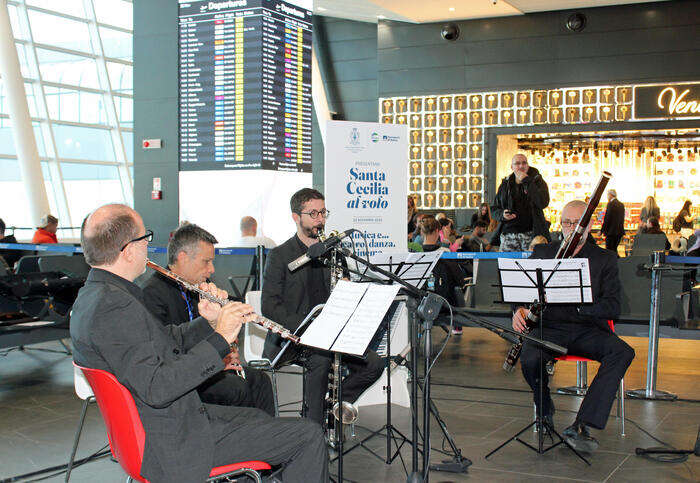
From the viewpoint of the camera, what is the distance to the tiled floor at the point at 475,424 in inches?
161

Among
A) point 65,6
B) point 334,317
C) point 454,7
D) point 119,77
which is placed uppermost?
point 65,6

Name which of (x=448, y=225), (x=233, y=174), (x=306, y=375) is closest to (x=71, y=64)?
(x=233, y=174)

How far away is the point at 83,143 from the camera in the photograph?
14.9 meters

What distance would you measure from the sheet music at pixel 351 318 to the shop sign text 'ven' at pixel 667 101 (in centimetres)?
1080

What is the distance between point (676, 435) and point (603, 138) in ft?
→ 29.2

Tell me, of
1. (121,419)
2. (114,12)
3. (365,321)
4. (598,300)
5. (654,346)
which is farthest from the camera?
(114,12)

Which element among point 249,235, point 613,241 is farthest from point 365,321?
point 613,241

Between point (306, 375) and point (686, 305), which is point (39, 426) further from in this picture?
point (686, 305)

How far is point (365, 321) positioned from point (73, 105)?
13.4 meters

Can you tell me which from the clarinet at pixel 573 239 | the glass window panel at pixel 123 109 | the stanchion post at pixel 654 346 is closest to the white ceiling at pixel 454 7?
the glass window panel at pixel 123 109

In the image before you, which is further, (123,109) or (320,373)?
(123,109)

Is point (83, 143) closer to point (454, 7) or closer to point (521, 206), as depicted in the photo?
point (454, 7)

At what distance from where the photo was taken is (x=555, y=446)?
4473mm

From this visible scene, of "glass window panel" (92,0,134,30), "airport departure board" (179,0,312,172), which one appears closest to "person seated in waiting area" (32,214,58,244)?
"airport departure board" (179,0,312,172)
